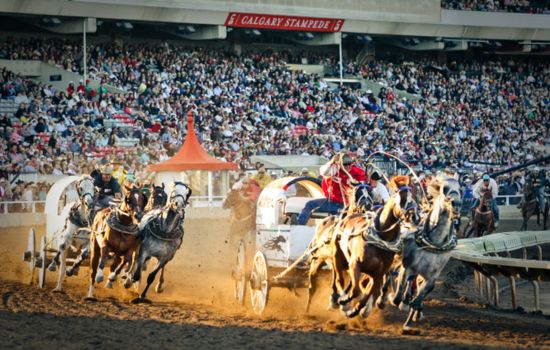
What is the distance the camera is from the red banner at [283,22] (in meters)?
42.8

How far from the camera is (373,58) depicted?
5003 cm

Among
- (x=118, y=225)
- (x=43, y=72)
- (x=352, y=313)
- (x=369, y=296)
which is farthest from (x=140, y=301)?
(x=43, y=72)

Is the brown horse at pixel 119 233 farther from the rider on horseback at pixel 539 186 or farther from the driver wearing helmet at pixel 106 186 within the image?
the rider on horseback at pixel 539 186

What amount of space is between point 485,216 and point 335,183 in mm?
9611

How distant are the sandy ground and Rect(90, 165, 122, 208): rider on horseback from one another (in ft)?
4.97

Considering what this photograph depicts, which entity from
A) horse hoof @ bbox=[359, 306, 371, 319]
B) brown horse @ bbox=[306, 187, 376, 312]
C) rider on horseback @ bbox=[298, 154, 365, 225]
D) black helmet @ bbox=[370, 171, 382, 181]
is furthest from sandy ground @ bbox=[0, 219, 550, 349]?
black helmet @ bbox=[370, 171, 382, 181]

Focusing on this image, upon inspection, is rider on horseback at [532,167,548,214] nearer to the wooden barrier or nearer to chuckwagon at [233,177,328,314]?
the wooden barrier

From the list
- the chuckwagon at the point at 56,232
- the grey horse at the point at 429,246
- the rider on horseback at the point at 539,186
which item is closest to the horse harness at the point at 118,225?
the chuckwagon at the point at 56,232

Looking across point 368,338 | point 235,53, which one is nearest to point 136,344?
point 368,338

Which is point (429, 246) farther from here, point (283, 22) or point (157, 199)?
point (283, 22)

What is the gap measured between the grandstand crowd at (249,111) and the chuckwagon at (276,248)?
1488 cm

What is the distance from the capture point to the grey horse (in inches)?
480

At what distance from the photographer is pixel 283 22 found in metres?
44.2

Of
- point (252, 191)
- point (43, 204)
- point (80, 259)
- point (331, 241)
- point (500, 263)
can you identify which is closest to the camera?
point (331, 241)
